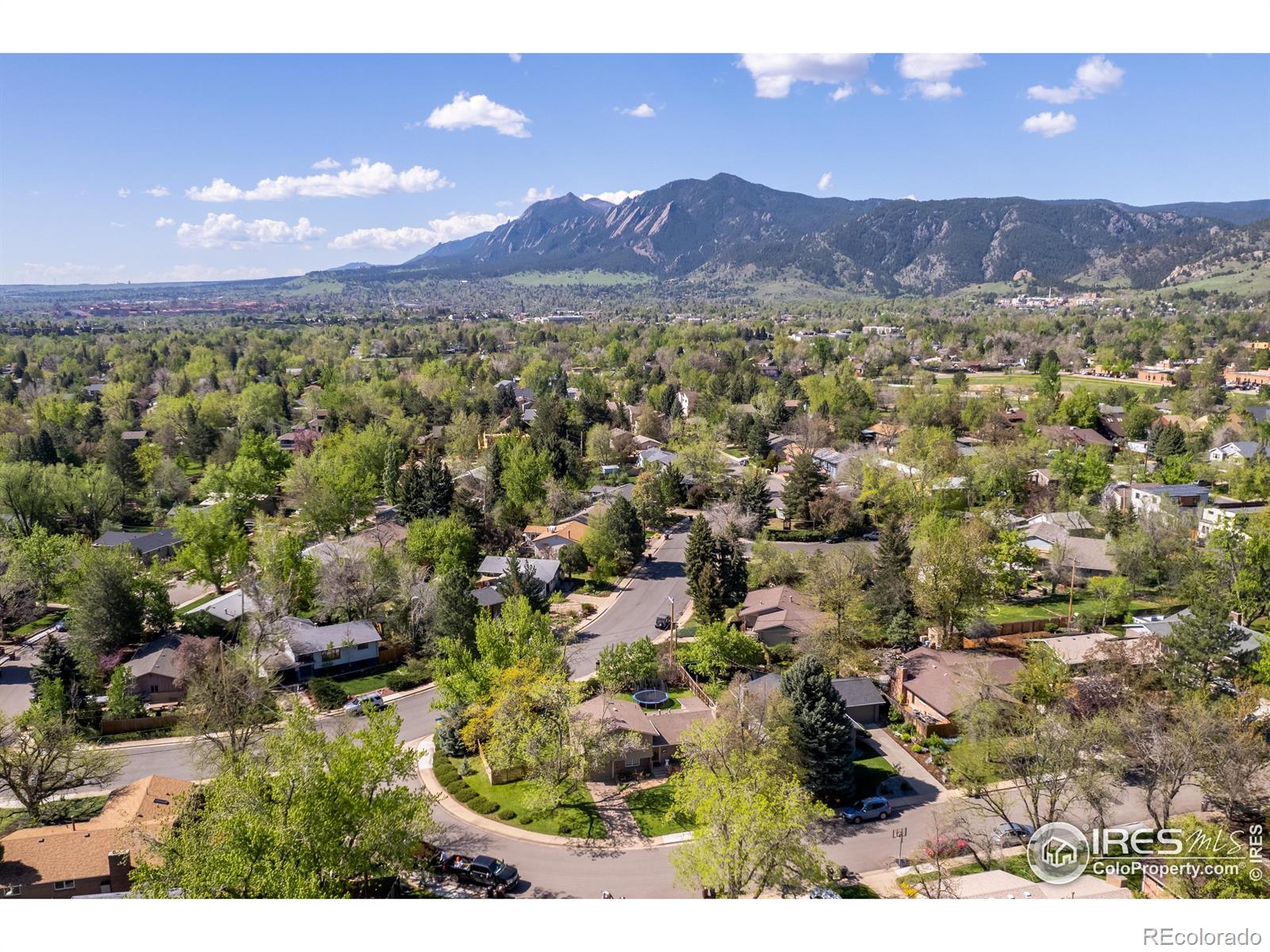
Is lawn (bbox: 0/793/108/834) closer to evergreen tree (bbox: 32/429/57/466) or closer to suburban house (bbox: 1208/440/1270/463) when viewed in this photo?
evergreen tree (bbox: 32/429/57/466)

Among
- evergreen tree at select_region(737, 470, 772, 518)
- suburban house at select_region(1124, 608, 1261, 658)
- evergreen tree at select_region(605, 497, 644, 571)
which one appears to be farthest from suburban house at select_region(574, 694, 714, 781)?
evergreen tree at select_region(737, 470, 772, 518)

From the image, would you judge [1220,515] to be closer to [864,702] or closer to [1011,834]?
[864,702]

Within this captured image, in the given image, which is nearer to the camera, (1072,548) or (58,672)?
(58,672)

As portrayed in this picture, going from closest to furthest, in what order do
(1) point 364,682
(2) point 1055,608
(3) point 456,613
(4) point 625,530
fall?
(3) point 456,613 < (1) point 364,682 < (2) point 1055,608 < (4) point 625,530

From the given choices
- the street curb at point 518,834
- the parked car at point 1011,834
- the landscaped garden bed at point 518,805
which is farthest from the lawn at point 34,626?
the parked car at point 1011,834

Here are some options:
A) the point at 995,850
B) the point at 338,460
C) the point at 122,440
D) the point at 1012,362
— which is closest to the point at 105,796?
the point at 995,850

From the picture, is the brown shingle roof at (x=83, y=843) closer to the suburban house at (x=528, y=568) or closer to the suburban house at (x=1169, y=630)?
the suburban house at (x=528, y=568)

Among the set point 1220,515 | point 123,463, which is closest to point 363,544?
point 123,463
